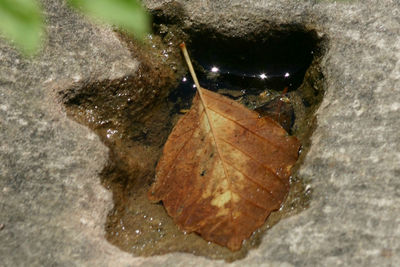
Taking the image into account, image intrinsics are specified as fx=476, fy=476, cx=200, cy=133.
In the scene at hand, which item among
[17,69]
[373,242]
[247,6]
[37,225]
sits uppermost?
[17,69]

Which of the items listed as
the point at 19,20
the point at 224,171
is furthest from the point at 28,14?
the point at 224,171

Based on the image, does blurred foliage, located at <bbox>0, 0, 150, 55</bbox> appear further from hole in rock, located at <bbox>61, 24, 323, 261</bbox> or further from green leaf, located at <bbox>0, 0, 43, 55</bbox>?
hole in rock, located at <bbox>61, 24, 323, 261</bbox>

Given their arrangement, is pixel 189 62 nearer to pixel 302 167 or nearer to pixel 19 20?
pixel 302 167

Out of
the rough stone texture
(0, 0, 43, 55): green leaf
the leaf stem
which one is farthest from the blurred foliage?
the leaf stem

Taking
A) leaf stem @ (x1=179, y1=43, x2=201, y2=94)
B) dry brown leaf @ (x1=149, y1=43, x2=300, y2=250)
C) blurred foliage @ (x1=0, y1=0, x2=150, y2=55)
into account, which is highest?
blurred foliage @ (x1=0, y1=0, x2=150, y2=55)

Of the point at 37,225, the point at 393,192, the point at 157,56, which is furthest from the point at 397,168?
the point at 37,225

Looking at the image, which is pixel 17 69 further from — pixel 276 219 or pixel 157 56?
pixel 276 219
